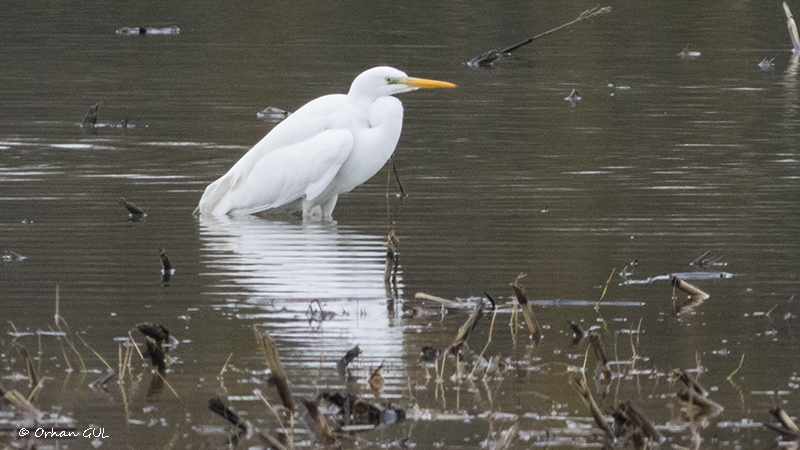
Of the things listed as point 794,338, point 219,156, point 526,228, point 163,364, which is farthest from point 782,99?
point 163,364

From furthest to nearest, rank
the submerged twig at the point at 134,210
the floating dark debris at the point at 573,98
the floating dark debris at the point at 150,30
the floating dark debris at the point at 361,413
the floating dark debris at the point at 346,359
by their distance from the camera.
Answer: the floating dark debris at the point at 150,30
the floating dark debris at the point at 573,98
the submerged twig at the point at 134,210
the floating dark debris at the point at 346,359
the floating dark debris at the point at 361,413

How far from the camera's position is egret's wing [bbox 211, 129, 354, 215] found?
1065 centimetres

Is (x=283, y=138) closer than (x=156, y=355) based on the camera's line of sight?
No

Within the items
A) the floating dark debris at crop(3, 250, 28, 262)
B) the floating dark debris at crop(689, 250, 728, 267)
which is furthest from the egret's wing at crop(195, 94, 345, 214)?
the floating dark debris at crop(689, 250, 728, 267)

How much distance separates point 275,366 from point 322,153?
5.47m

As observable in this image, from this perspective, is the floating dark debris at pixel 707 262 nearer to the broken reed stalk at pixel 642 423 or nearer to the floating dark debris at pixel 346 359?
the floating dark debris at pixel 346 359

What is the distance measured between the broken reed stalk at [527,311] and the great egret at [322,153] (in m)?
3.99

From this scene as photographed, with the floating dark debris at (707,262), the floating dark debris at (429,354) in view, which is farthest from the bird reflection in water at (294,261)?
the floating dark debris at (707,262)

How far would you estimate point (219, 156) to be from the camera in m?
14.1

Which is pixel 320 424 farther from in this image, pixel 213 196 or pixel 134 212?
pixel 213 196

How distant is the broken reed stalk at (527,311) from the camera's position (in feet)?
21.8

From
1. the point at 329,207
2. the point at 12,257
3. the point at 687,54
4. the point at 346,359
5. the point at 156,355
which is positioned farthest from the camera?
the point at 687,54

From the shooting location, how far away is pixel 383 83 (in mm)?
10898

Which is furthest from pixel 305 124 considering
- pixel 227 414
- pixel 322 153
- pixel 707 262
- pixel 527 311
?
pixel 227 414
